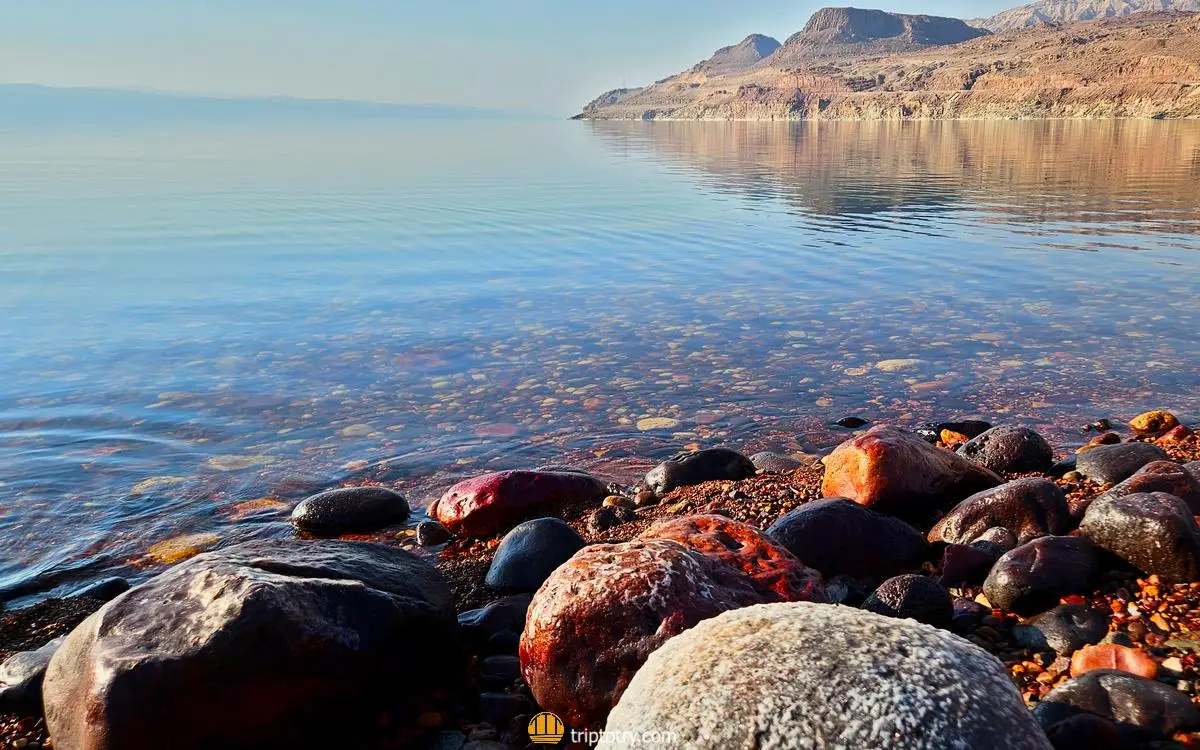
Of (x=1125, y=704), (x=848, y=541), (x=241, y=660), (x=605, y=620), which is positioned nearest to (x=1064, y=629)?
(x=1125, y=704)

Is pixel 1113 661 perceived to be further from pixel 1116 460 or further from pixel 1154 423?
pixel 1154 423

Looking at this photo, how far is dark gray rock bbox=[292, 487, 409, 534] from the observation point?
24.3 ft


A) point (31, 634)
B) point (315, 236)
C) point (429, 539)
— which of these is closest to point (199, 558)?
point (31, 634)

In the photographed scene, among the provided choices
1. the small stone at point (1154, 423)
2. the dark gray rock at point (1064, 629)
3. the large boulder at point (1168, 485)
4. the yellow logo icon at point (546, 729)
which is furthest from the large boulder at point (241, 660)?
the small stone at point (1154, 423)

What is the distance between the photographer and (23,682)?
14.8 ft

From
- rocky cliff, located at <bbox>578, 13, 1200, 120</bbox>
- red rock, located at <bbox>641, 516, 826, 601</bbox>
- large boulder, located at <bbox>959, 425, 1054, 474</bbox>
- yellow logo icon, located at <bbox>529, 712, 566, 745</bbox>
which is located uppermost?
rocky cliff, located at <bbox>578, 13, 1200, 120</bbox>

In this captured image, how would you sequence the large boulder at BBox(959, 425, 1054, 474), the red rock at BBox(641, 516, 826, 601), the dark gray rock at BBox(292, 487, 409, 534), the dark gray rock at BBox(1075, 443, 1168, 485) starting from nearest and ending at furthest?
the red rock at BBox(641, 516, 826, 601), the dark gray rock at BBox(1075, 443, 1168, 485), the dark gray rock at BBox(292, 487, 409, 534), the large boulder at BBox(959, 425, 1054, 474)

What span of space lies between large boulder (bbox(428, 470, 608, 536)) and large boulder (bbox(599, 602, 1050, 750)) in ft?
13.8

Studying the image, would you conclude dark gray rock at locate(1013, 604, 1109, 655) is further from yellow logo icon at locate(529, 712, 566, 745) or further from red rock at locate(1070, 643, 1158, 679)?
yellow logo icon at locate(529, 712, 566, 745)

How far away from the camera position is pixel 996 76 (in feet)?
488

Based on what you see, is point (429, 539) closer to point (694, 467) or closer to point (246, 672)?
point (694, 467)

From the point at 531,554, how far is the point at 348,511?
2.25 meters

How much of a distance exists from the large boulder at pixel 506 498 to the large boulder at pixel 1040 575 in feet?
11.6

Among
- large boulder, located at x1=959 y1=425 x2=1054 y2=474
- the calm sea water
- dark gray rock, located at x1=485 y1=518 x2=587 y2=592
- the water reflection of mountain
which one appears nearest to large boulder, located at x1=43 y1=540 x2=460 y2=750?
dark gray rock, located at x1=485 y1=518 x2=587 y2=592
